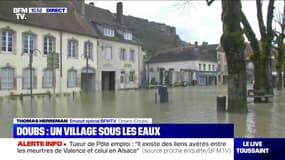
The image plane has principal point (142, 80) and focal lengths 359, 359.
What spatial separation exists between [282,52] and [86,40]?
1933 cm

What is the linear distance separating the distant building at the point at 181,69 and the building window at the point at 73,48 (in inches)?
613

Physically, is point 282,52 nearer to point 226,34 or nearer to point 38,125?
point 226,34

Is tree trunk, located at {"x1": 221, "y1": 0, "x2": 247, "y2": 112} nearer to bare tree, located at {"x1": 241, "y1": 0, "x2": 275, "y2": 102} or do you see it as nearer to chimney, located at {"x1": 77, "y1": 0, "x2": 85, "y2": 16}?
bare tree, located at {"x1": 241, "y1": 0, "x2": 275, "y2": 102}

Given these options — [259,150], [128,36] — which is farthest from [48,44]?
[259,150]

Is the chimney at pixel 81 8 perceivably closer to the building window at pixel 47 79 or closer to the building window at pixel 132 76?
the building window at pixel 132 76

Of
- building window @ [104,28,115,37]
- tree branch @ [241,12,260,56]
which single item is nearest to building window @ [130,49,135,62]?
building window @ [104,28,115,37]

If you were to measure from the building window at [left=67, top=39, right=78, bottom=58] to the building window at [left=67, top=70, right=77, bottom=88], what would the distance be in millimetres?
1555

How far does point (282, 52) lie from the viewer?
23.5 m

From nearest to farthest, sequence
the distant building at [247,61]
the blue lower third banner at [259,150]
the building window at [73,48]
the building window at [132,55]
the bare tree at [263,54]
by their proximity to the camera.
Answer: the blue lower third banner at [259,150], the distant building at [247,61], the bare tree at [263,54], the building window at [73,48], the building window at [132,55]

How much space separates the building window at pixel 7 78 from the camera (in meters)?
25.4

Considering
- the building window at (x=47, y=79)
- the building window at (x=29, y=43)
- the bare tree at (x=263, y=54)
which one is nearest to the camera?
the bare tree at (x=263, y=54)

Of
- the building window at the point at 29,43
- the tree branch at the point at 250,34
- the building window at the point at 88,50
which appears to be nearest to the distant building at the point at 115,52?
the building window at the point at 88,50

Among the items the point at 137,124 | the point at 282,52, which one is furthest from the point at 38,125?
the point at 282,52

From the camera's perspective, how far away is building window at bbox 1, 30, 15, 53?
2300 cm
